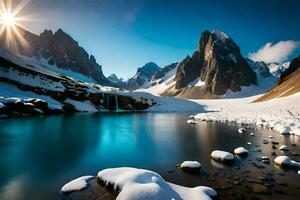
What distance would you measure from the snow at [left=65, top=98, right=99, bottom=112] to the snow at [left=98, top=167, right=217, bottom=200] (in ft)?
224

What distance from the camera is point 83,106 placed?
80.6 metres

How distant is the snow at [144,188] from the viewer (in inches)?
362

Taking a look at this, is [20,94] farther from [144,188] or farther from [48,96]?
[144,188]

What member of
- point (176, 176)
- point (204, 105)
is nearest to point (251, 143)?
point (176, 176)

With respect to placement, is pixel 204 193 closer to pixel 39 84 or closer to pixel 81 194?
pixel 81 194

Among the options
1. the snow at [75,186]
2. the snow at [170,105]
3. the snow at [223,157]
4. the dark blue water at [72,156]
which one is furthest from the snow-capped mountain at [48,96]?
the snow at [223,157]

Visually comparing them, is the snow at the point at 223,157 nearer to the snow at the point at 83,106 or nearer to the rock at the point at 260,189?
the rock at the point at 260,189

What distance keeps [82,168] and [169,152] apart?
8391 millimetres

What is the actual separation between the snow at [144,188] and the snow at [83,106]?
6842 cm

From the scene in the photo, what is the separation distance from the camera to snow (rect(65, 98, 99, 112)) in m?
78.0

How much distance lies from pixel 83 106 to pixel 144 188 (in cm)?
7473

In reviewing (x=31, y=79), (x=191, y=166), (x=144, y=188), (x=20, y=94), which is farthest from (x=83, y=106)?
(x=144, y=188)

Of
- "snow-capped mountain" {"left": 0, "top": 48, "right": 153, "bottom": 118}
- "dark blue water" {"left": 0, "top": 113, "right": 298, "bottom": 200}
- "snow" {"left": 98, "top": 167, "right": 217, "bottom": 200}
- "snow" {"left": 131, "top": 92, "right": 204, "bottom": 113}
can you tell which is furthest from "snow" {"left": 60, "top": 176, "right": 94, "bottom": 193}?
"snow" {"left": 131, "top": 92, "right": 204, "bottom": 113}

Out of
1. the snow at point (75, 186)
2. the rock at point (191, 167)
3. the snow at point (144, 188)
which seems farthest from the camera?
the rock at point (191, 167)
